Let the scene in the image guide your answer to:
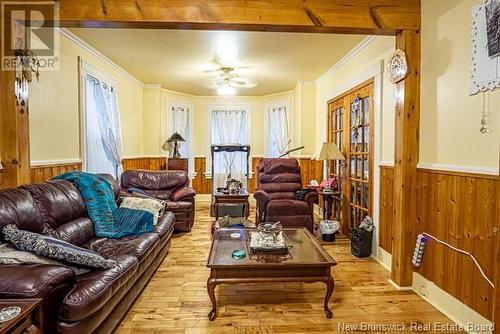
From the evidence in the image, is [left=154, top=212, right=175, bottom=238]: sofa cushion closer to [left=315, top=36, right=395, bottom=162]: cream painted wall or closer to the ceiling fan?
the ceiling fan

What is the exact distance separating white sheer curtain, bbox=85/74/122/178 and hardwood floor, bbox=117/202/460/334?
2101 mm

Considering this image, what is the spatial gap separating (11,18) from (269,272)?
2973 millimetres

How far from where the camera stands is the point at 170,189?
16.1 ft

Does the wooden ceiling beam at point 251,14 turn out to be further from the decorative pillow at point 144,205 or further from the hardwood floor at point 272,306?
the hardwood floor at point 272,306

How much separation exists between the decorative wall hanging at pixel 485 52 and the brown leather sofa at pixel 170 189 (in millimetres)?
3711

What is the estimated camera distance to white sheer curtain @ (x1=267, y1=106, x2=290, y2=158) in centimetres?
705

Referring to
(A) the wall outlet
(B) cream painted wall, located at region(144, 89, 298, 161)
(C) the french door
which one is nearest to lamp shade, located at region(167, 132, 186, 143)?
(B) cream painted wall, located at region(144, 89, 298, 161)

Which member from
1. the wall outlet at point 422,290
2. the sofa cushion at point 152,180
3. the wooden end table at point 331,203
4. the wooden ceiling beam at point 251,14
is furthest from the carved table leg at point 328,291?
the sofa cushion at point 152,180

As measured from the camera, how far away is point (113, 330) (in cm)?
214

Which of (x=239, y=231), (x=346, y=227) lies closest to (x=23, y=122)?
(x=239, y=231)

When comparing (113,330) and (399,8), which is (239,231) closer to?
(113,330)

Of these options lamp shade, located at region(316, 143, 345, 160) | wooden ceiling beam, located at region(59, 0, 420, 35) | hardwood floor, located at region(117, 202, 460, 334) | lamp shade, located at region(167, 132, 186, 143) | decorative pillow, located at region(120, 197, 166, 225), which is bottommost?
hardwood floor, located at region(117, 202, 460, 334)

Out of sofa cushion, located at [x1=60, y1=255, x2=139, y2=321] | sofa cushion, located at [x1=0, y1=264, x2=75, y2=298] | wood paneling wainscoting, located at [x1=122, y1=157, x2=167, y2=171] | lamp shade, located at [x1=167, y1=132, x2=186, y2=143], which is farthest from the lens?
lamp shade, located at [x1=167, y1=132, x2=186, y2=143]

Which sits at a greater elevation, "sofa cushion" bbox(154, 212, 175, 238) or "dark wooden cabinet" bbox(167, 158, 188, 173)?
"dark wooden cabinet" bbox(167, 158, 188, 173)
